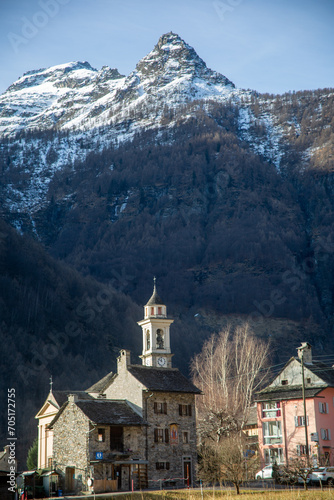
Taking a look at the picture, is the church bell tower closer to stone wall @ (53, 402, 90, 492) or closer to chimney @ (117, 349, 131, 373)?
chimney @ (117, 349, 131, 373)

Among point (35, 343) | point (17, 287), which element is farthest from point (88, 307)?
point (35, 343)

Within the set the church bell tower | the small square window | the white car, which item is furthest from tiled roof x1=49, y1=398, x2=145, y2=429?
the church bell tower

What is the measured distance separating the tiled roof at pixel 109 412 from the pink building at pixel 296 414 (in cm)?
1538

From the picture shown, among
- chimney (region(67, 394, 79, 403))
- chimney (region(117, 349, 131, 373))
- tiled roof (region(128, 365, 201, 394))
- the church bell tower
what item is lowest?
chimney (region(67, 394, 79, 403))

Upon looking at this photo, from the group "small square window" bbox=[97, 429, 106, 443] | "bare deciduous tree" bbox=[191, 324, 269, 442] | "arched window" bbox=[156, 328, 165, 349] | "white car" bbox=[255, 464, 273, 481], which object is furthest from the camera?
"arched window" bbox=[156, 328, 165, 349]

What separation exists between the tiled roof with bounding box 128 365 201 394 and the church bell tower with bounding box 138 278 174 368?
903 centimetres

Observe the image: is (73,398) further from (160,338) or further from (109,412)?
(160,338)

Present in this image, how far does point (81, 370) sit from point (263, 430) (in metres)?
79.7

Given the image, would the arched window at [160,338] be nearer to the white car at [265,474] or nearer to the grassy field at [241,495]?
the white car at [265,474]

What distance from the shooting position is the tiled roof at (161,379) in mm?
64275

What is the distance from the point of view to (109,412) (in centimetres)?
6144

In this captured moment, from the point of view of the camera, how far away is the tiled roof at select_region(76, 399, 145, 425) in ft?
195

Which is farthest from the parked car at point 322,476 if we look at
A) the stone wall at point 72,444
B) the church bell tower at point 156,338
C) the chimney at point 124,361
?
the church bell tower at point 156,338

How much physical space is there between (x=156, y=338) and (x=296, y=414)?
17791 mm
